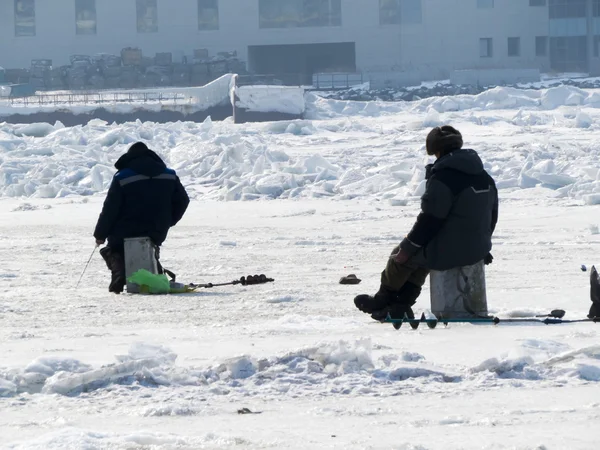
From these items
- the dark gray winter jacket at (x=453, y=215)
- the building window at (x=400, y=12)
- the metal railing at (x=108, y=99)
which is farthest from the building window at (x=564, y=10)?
the dark gray winter jacket at (x=453, y=215)

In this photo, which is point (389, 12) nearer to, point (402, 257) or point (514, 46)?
point (514, 46)

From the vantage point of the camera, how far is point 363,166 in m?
21.2

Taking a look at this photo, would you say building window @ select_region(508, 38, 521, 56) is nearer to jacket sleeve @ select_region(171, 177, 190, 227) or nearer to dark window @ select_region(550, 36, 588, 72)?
dark window @ select_region(550, 36, 588, 72)

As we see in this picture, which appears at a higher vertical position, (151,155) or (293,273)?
(151,155)

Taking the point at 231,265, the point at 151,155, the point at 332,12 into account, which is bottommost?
the point at 231,265

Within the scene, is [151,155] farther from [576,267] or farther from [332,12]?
[332,12]

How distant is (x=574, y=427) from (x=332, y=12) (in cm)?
5825

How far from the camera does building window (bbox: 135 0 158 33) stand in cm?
6222

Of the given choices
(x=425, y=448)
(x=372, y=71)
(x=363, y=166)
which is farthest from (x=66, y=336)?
(x=372, y=71)

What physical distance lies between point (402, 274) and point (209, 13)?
56.4 meters

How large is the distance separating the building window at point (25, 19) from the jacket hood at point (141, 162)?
5603 centimetres

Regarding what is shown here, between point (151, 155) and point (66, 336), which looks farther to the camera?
point (151, 155)

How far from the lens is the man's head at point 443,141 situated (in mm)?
6922

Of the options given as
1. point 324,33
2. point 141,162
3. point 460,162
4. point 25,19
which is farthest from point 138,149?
point 25,19
